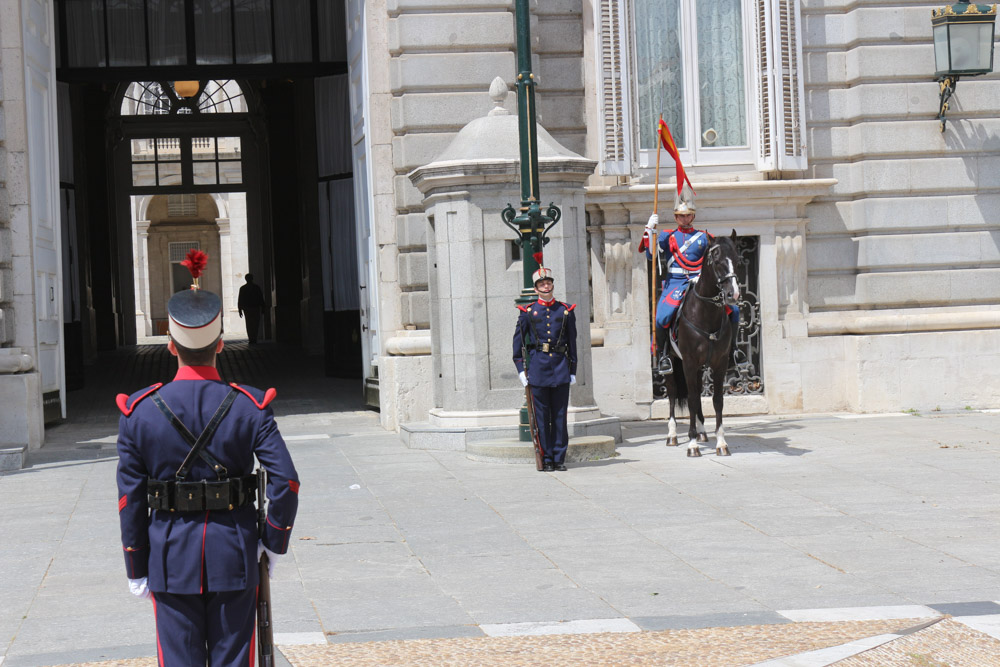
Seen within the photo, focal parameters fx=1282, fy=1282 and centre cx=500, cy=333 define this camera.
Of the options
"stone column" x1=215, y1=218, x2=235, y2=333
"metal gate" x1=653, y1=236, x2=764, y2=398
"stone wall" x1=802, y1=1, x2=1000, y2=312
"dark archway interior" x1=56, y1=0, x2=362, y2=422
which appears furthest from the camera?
"stone column" x1=215, y1=218, x2=235, y2=333

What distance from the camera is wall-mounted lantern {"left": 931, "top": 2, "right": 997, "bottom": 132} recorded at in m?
14.2

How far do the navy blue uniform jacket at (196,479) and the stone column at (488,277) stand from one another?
26.9ft

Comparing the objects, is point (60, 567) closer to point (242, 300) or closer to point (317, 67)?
point (317, 67)

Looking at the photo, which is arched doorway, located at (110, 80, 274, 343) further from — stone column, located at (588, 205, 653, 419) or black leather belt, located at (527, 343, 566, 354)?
black leather belt, located at (527, 343, 566, 354)

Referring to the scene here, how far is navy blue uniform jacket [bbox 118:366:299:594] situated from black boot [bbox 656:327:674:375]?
8480mm

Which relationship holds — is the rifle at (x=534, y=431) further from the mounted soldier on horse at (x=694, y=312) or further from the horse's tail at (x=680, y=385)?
the horse's tail at (x=680, y=385)

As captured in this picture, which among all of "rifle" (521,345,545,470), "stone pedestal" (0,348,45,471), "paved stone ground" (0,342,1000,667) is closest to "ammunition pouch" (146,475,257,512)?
"paved stone ground" (0,342,1000,667)

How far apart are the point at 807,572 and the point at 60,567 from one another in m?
4.15

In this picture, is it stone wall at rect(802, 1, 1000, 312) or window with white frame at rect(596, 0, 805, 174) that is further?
stone wall at rect(802, 1, 1000, 312)

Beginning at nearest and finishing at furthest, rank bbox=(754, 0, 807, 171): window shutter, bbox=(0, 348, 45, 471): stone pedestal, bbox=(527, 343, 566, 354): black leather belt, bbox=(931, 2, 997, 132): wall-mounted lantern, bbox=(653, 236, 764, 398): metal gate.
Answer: bbox=(527, 343, 566, 354): black leather belt, bbox=(0, 348, 45, 471): stone pedestal, bbox=(931, 2, 997, 132): wall-mounted lantern, bbox=(754, 0, 807, 171): window shutter, bbox=(653, 236, 764, 398): metal gate

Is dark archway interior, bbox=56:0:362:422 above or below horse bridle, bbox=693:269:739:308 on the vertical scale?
above

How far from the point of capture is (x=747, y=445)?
1213 centimetres

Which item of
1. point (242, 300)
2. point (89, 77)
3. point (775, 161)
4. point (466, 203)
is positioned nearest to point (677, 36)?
point (775, 161)

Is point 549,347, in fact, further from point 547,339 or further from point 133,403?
point 133,403
